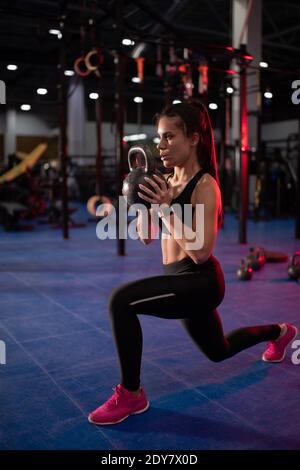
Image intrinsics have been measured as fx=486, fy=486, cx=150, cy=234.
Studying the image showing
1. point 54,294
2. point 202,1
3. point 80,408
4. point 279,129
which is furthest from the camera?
point 279,129

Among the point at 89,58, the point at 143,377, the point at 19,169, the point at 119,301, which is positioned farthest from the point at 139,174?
the point at 19,169

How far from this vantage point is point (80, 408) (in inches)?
79.3

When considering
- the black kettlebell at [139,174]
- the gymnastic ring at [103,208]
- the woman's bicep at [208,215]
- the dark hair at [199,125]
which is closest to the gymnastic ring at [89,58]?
the gymnastic ring at [103,208]

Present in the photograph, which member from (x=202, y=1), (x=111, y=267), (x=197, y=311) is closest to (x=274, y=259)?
(x=111, y=267)

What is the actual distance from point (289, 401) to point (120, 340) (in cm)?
83

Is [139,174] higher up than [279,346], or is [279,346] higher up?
[139,174]

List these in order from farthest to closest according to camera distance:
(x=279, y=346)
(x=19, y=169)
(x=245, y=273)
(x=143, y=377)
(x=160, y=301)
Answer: (x=19, y=169) → (x=245, y=273) → (x=279, y=346) → (x=143, y=377) → (x=160, y=301)

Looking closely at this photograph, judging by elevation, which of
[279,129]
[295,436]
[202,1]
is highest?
[202,1]

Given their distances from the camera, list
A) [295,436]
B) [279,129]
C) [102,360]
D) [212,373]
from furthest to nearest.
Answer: [279,129], [102,360], [212,373], [295,436]

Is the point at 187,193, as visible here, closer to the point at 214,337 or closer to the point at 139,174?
the point at 139,174

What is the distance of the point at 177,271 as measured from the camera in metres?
1.91

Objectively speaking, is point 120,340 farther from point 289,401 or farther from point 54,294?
point 54,294

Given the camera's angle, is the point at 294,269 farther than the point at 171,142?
Yes

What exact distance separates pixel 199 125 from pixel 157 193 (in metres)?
0.36
